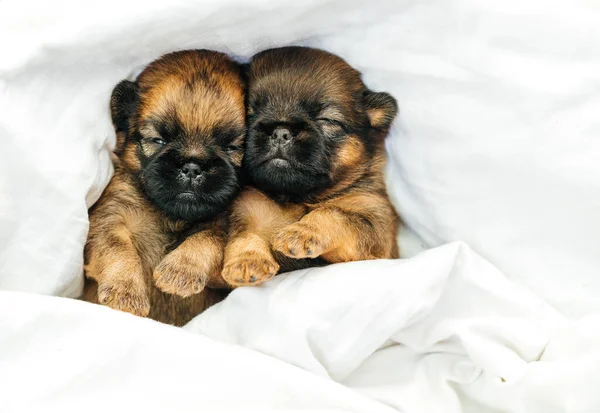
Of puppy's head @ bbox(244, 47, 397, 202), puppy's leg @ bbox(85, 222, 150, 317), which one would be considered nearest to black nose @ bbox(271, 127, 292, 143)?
puppy's head @ bbox(244, 47, 397, 202)

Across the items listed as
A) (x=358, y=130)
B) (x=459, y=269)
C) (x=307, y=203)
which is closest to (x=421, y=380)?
(x=459, y=269)

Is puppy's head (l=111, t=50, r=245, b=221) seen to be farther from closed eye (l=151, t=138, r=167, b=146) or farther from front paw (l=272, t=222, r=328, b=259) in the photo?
front paw (l=272, t=222, r=328, b=259)

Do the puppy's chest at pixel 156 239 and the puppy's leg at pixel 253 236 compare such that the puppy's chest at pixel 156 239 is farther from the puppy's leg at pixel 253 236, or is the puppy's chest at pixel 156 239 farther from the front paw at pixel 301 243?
the front paw at pixel 301 243

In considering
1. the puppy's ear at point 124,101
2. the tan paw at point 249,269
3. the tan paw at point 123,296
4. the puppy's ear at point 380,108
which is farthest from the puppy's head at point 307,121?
the tan paw at point 123,296

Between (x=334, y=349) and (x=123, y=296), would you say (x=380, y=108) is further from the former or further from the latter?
(x=123, y=296)

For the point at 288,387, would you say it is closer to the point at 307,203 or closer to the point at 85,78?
the point at 307,203
